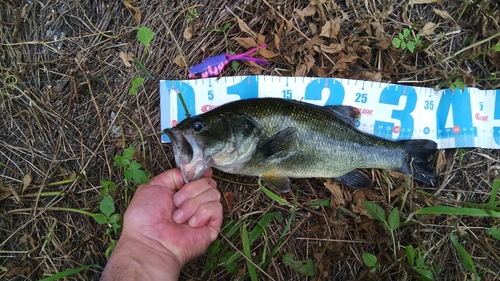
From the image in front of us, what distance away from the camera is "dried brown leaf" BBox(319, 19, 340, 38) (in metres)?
3.47

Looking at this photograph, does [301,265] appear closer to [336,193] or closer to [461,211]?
[336,193]

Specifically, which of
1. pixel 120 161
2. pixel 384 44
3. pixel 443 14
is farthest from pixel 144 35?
pixel 443 14

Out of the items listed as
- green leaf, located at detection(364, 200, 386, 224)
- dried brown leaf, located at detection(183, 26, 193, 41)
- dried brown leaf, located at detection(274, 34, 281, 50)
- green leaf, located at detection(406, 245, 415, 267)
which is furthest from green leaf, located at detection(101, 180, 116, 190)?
green leaf, located at detection(406, 245, 415, 267)

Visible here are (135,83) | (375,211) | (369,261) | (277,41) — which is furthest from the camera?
(277,41)

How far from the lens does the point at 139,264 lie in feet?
8.82

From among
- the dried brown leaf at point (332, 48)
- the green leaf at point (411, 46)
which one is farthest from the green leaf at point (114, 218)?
the green leaf at point (411, 46)

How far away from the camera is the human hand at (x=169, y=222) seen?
2789 millimetres

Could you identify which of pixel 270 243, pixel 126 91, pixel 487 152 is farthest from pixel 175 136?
pixel 487 152

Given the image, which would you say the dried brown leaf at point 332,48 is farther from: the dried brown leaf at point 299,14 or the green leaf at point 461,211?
the green leaf at point 461,211

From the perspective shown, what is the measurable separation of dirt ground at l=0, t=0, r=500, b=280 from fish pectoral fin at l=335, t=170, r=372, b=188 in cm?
11

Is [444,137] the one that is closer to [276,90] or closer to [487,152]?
[487,152]

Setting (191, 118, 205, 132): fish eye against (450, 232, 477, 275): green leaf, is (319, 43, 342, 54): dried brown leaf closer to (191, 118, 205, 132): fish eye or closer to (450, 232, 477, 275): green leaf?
(191, 118, 205, 132): fish eye

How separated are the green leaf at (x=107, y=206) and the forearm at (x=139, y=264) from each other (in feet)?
1.26

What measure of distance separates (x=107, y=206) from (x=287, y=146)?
1767mm
